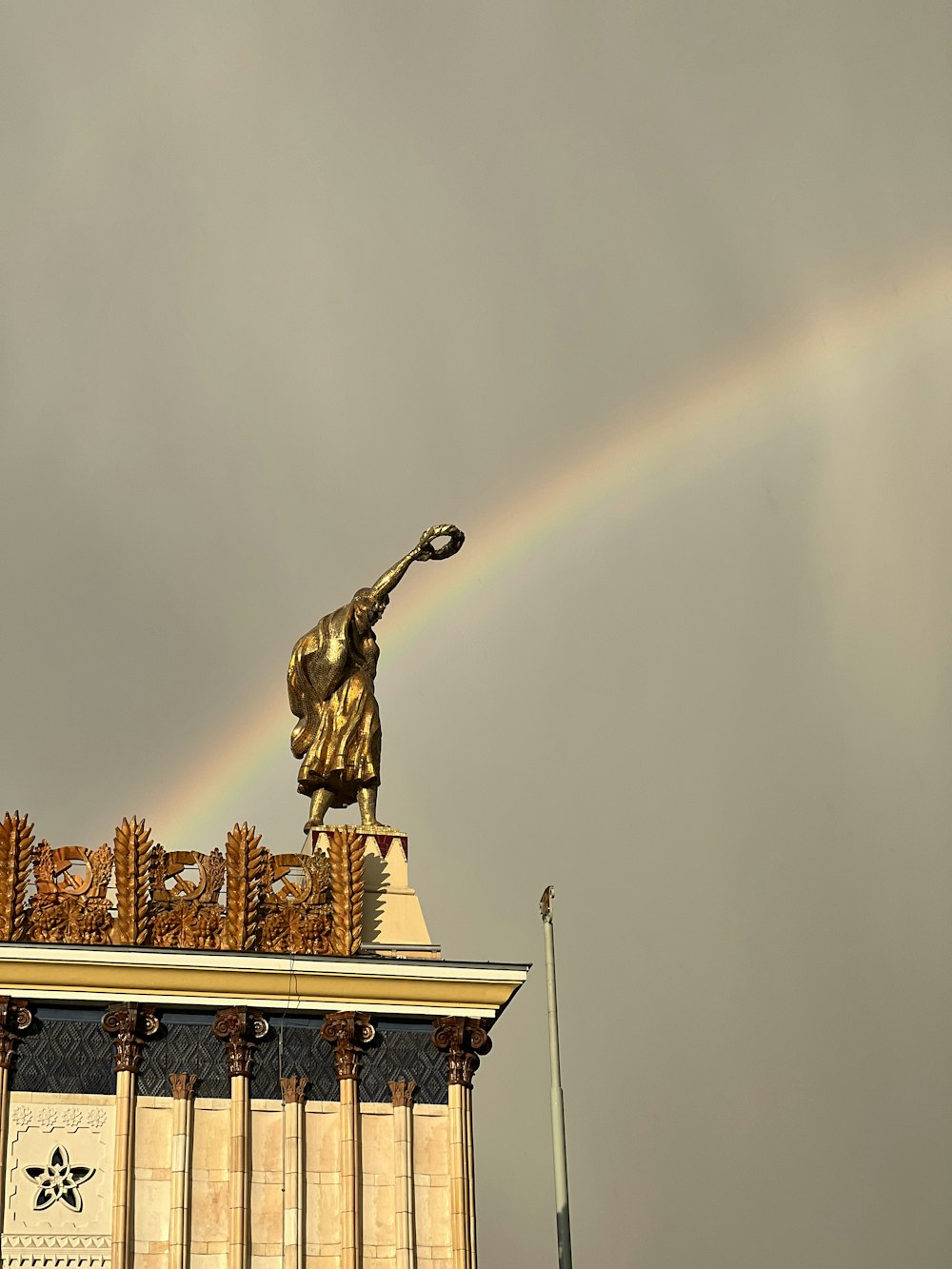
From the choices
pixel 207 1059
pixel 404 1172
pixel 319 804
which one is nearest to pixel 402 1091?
pixel 404 1172

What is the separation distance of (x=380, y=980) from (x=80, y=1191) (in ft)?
21.3

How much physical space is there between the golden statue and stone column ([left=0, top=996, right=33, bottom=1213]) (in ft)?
26.7

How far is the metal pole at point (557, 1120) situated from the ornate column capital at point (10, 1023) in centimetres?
1031

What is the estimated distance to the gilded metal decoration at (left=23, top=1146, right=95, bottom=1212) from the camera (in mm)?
34375

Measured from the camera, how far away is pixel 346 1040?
119 ft

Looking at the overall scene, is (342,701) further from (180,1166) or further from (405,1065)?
(180,1166)

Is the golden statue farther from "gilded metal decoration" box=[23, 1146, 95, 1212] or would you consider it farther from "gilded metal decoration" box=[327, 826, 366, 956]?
"gilded metal decoration" box=[23, 1146, 95, 1212]

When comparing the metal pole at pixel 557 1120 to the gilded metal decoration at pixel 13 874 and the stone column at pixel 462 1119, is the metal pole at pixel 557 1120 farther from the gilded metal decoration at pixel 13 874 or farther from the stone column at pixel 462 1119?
the gilded metal decoration at pixel 13 874

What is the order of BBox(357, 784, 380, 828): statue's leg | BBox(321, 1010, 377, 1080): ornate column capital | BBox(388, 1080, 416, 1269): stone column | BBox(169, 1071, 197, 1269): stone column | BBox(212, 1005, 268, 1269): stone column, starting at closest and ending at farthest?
BBox(169, 1071, 197, 1269): stone column, BBox(212, 1005, 268, 1269): stone column, BBox(388, 1080, 416, 1269): stone column, BBox(321, 1010, 377, 1080): ornate column capital, BBox(357, 784, 380, 828): statue's leg

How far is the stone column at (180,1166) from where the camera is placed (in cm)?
3409

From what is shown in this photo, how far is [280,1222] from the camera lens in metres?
34.9

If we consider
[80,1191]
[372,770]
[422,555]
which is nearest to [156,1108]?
[80,1191]

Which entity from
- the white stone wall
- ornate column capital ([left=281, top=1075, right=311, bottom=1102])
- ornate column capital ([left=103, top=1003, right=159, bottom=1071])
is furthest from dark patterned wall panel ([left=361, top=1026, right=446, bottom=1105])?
ornate column capital ([left=103, top=1003, right=159, bottom=1071])

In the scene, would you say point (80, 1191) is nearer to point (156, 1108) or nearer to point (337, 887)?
point (156, 1108)
